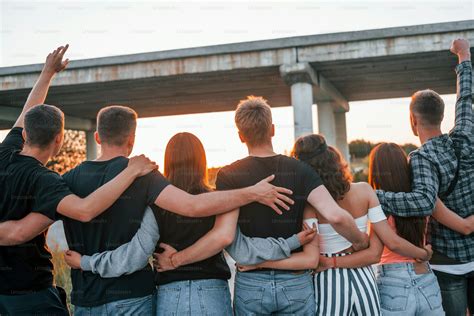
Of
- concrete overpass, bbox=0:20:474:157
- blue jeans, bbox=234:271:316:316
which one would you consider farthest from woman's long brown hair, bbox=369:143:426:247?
concrete overpass, bbox=0:20:474:157

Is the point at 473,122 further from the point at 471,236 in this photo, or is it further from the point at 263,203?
the point at 263,203

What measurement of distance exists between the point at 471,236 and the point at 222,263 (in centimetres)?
195

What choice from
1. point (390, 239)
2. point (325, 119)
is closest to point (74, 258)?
point (390, 239)

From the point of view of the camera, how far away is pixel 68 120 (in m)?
23.7

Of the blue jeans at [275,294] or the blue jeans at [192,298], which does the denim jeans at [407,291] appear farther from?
the blue jeans at [192,298]

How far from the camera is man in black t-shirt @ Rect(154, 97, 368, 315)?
2.87 metres

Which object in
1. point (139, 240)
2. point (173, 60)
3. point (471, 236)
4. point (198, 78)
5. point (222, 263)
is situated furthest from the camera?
point (198, 78)

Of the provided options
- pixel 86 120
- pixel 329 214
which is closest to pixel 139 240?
pixel 329 214

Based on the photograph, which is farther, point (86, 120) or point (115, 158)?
point (86, 120)

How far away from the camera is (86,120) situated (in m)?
25.3

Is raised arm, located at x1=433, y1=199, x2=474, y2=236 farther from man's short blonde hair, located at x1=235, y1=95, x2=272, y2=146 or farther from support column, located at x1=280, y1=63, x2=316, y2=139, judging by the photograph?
support column, located at x1=280, y1=63, x2=316, y2=139

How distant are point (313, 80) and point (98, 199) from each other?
12.9m

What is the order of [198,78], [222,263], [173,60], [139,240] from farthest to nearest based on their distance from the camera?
[198,78], [173,60], [222,263], [139,240]

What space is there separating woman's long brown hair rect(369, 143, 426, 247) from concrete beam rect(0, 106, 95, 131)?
20982mm
